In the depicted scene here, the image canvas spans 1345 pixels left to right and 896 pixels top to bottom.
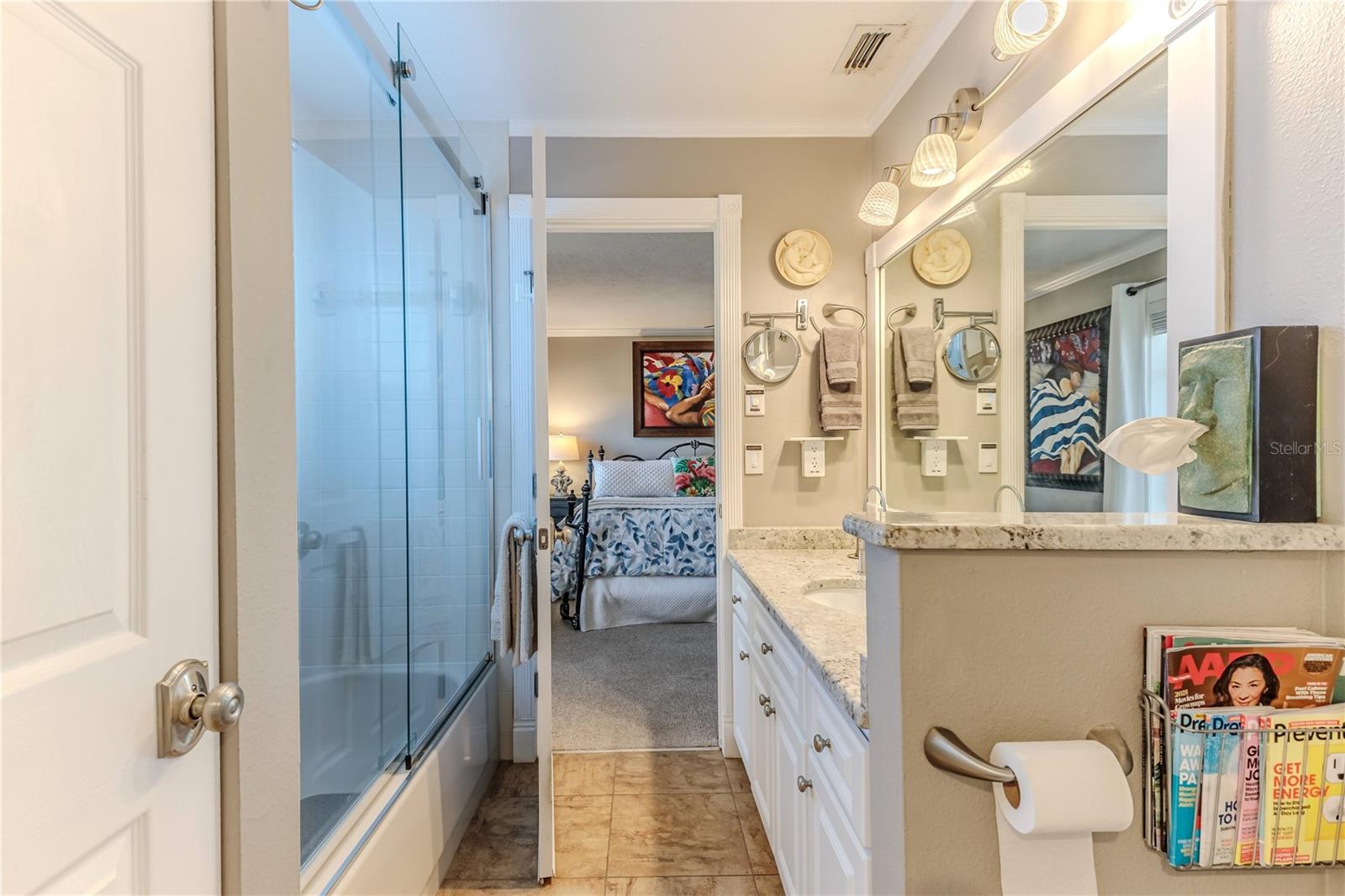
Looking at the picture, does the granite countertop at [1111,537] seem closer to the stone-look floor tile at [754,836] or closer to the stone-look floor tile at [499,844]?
the stone-look floor tile at [754,836]

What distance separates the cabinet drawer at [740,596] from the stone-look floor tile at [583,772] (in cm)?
79

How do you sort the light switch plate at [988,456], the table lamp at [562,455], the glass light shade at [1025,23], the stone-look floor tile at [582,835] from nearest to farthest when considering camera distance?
the glass light shade at [1025,23] → the light switch plate at [988,456] → the stone-look floor tile at [582,835] → the table lamp at [562,455]

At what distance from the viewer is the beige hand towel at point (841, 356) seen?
2.33 meters

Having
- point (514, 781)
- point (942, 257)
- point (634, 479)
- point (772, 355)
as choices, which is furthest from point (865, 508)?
point (634, 479)

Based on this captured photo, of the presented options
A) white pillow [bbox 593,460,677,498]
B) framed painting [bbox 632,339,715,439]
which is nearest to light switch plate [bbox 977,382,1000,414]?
white pillow [bbox 593,460,677,498]

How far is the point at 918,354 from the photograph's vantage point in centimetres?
201

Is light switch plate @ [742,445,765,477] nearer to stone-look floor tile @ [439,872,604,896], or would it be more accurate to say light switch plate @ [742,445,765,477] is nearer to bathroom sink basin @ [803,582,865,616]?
bathroom sink basin @ [803,582,865,616]

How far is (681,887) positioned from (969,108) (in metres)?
2.34

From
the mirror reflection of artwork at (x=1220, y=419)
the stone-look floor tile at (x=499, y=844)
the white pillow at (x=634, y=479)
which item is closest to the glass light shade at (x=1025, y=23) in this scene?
the mirror reflection of artwork at (x=1220, y=419)

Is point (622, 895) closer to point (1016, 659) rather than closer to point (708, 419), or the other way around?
point (1016, 659)

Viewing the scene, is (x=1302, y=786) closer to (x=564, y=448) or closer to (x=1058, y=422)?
(x=1058, y=422)

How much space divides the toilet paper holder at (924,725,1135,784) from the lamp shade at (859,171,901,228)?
1693mm

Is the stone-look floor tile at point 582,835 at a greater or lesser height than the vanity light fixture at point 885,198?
lesser

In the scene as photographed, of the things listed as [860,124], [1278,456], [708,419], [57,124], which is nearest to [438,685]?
[57,124]
